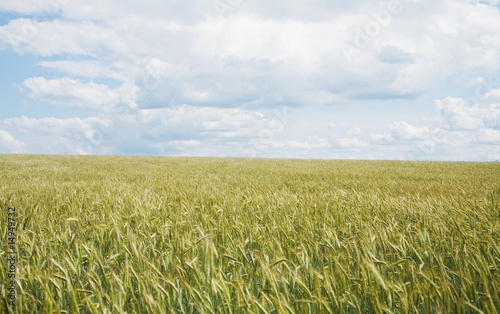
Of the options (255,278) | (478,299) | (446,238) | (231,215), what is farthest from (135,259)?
(446,238)

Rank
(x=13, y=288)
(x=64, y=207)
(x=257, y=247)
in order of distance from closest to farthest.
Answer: (x=13, y=288), (x=257, y=247), (x=64, y=207)

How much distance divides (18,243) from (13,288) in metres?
1.28

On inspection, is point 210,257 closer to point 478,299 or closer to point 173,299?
point 173,299

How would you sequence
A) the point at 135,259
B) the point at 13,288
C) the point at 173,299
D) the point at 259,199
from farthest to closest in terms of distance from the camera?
1. the point at 259,199
2. the point at 135,259
3. the point at 13,288
4. the point at 173,299

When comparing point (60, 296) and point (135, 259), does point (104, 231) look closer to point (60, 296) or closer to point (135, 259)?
point (135, 259)

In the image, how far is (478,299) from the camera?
1984 mm

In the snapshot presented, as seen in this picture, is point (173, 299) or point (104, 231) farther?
point (104, 231)

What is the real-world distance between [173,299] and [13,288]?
103cm

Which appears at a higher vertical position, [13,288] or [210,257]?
[210,257]

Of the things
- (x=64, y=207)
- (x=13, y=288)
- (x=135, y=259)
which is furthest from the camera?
(x=64, y=207)

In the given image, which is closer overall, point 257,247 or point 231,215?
point 257,247

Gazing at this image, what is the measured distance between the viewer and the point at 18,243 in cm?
325

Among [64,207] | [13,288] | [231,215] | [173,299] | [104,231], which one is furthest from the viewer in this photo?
[64,207]

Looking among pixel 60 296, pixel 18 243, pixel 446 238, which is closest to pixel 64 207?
pixel 18 243
